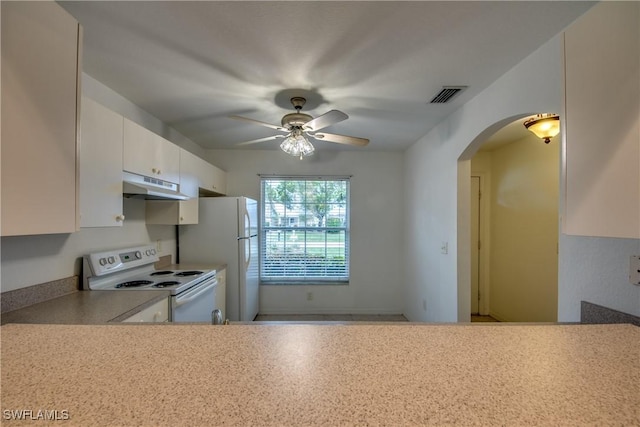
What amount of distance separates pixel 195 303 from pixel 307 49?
2030 millimetres

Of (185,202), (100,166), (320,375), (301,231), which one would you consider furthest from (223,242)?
(320,375)

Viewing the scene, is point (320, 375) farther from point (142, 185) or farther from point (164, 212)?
point (164, 212)

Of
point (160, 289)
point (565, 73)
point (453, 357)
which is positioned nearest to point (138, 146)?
point (160, 289)

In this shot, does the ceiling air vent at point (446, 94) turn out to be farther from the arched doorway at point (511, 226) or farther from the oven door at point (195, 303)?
the oven door at point (195, 303)

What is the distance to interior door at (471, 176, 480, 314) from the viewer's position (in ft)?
13.4

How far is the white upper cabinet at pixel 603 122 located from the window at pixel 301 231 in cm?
331

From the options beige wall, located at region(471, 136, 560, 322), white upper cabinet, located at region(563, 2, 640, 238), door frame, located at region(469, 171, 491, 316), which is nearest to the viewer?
white upper cabinet, located at region(563, 2, 640, 238)

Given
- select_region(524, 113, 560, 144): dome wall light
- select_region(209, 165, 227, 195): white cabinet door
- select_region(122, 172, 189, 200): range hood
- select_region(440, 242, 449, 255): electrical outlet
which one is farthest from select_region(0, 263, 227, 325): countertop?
select_region(524, 113, 560, 144): dome wall light

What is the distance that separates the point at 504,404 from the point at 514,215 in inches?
150

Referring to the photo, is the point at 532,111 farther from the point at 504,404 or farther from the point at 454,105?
the point at 504,404

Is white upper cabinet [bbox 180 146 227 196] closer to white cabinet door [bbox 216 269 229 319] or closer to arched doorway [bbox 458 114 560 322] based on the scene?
white cabinet door [bbox 216 269 229 319]

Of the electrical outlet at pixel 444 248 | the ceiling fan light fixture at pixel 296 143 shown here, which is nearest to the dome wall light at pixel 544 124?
the electrical outlet at pixel 444 248

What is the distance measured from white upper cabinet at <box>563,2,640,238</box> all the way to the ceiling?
1.93ft

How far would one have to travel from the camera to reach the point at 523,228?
3.49 meters
